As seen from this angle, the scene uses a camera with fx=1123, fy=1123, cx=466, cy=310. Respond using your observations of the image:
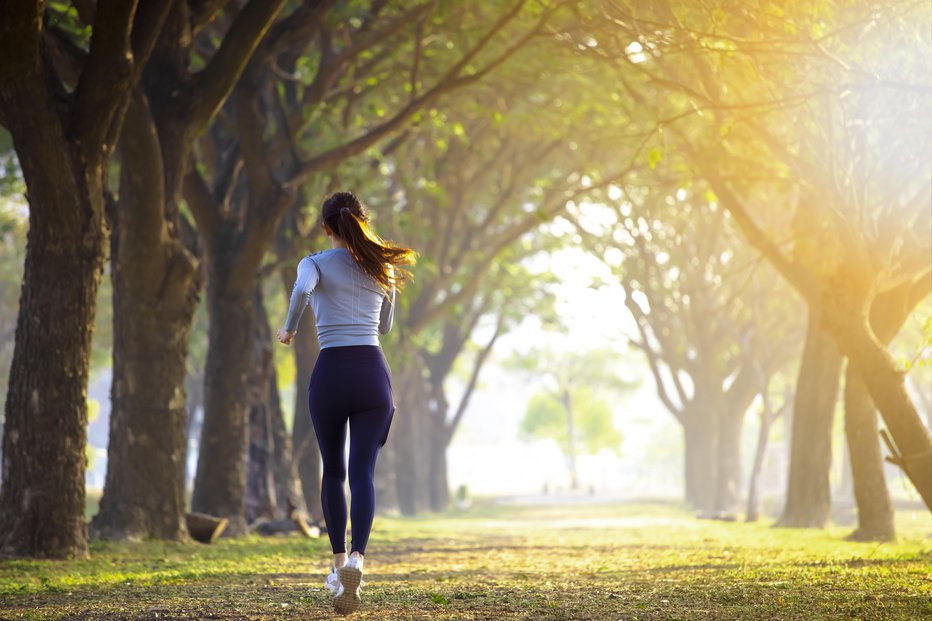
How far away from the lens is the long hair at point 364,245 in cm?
655

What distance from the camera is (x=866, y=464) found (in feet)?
47.0

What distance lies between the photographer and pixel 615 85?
1850 centimetres

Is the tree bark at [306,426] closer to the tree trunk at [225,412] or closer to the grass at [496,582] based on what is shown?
the tree trunk at [225,412]

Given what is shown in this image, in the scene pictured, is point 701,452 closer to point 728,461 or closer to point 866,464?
point 728,461

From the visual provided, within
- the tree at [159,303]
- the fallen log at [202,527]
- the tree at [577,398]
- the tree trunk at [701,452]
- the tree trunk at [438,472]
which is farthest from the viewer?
the tree at [577,398]

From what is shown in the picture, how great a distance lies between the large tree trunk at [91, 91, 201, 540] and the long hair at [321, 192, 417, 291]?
5.26 meters

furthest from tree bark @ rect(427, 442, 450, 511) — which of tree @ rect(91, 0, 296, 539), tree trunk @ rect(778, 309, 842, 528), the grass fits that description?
tree @ rect(91, 0, 296, 539)

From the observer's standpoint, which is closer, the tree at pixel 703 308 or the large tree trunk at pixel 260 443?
the large tree trunk at pixel 260 443

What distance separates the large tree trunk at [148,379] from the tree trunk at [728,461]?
61.3ft

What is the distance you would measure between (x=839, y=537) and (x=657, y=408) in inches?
4413

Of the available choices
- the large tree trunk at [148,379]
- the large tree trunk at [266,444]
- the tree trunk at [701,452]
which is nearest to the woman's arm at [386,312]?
the large tree trunk at [148,379]

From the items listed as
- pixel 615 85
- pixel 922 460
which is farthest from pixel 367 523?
pixel 615 85

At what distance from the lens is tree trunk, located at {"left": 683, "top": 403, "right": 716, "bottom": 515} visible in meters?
31.0

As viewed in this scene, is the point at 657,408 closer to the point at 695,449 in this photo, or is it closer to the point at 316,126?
the point at 695,449
